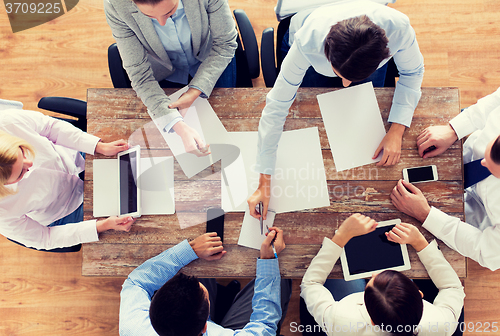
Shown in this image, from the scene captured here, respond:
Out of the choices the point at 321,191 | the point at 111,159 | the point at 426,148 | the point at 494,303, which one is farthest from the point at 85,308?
the point at 494,303

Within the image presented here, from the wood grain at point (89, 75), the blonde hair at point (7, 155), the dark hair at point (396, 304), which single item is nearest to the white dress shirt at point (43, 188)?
the blonde hair at point (7, 155)

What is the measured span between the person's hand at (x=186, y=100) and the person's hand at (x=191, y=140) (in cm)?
8

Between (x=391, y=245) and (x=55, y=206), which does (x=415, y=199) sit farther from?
(x=55, y=206)

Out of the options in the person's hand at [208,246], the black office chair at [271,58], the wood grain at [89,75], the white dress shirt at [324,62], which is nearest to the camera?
the white dress shirt at [324,62]

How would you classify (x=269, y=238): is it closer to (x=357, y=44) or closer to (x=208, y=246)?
(x=208, y=246)

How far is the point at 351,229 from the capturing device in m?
1.25

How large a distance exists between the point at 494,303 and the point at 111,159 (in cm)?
232

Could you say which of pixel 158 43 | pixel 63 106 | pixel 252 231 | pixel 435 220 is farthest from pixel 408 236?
pixel 63 106

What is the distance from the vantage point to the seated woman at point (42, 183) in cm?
122

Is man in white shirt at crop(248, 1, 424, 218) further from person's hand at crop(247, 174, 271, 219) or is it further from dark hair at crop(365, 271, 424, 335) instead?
dark hair at crop(365, 271, 424, 335)

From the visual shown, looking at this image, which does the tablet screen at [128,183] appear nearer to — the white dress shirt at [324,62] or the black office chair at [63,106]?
the black office chair at [63,106]

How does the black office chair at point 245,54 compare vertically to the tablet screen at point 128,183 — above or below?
above

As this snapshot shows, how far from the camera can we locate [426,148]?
4.22ft

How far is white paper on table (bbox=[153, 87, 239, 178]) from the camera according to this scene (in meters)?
1.35
